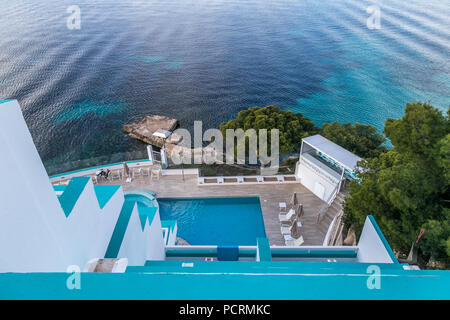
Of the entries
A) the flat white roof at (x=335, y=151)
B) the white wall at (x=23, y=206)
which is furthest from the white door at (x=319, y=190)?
the white wall at (x=23, y=206)

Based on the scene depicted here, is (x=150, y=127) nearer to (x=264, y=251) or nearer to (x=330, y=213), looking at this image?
(x=330, y=213)

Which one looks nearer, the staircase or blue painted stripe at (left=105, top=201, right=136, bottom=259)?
blue painted stripe at (left=105, top=201, right=136, bottom=259)

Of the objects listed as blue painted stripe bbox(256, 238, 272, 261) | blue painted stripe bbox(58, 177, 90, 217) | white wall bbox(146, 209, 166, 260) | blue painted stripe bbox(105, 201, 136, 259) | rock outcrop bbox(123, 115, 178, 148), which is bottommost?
rock outcrop bbox(123, 115, 178, 148)

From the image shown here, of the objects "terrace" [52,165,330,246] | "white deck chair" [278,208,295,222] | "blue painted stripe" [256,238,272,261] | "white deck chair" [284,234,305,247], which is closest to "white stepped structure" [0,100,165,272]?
"blue painted stripe" [256,238,272,261]

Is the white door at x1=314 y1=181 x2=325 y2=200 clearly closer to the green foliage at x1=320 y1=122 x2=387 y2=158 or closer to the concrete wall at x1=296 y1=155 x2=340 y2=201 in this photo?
the concrete wall at x1=296 y1=155 x2=340 y2=201

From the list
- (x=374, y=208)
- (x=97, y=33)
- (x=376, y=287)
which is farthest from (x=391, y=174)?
(x=97, y=33)
